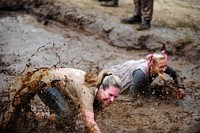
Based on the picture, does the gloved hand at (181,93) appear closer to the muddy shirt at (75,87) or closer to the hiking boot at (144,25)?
the muddy shirt at (75,87)

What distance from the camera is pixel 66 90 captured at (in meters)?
3.70

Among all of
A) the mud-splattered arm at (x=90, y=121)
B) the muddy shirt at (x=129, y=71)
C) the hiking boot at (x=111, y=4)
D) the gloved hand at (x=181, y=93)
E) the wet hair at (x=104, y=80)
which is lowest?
the gloved hand at (x=181, y=93)

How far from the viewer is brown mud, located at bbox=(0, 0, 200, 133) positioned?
4.64 metres

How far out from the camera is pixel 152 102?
17.3 feet

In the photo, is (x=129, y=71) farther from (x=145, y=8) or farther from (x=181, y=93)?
(x=145, y=8)

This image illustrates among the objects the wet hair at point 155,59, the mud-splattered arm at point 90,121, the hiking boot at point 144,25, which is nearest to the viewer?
the mud-splattered arm at point 90,121

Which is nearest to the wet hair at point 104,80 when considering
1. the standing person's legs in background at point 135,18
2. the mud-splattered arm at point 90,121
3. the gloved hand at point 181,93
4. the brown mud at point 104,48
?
the mud-splattered arm at point 90,121

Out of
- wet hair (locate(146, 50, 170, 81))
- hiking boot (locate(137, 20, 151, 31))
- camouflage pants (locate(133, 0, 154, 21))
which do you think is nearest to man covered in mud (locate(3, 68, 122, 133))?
wet hair (locate(146, 50, 170, 81))

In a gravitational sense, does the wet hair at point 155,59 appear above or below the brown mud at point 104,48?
above

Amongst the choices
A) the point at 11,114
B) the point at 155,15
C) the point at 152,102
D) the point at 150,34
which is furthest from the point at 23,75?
the point at 155,15

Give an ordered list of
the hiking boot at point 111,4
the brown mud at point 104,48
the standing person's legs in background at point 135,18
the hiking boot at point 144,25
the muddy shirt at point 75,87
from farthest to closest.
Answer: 1. the hiking boot at point 111,4
2. the standing person's legs in background at point 135,18
3. the hiking boot at point 144,25
4. the brown mud at point 104,48
5. the muddy shirt at point 75,87

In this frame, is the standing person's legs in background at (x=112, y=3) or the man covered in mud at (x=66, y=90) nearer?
the man covered in mud at (x=66, y=90)

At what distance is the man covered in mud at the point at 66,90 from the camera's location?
11.1ft

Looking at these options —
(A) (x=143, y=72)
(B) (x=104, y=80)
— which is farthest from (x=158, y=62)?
(B) (x=104, y=80)
